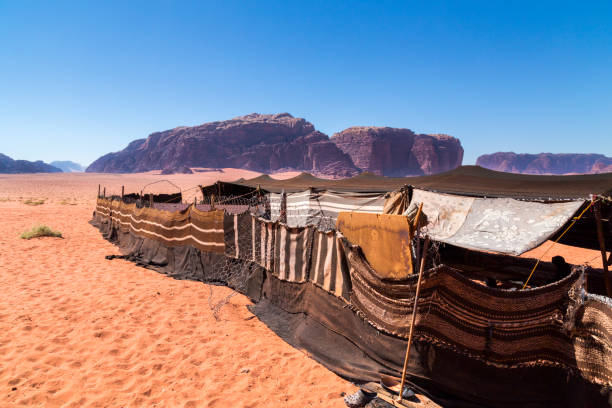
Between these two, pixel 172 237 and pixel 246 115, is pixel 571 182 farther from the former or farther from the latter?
pixel 246 115

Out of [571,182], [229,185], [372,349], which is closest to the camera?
[372,349]

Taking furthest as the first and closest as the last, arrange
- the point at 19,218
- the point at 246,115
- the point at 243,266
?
the point at 246,115 → the point at 19,218 → the point at 243,266

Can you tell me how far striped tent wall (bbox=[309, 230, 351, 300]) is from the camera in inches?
168

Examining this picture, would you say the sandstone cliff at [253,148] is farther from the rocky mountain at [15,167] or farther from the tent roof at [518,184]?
the tent roof at [518,184]

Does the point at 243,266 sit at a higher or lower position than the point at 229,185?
lower

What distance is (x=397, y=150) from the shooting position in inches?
4264

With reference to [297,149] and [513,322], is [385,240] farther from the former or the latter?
[297,149]

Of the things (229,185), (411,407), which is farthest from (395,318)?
(229,185)

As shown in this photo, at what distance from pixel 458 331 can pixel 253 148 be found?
106 metres

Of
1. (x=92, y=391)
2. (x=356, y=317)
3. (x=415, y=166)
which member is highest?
(x=415, y=166)

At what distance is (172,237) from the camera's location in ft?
28.6

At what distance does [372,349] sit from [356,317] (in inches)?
17.2

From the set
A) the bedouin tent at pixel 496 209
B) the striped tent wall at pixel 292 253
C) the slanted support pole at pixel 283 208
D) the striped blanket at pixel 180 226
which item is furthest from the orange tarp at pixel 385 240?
the slanted support pole at pixel 283 208

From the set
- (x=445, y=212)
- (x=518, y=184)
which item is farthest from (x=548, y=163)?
(x=445, y=212)
